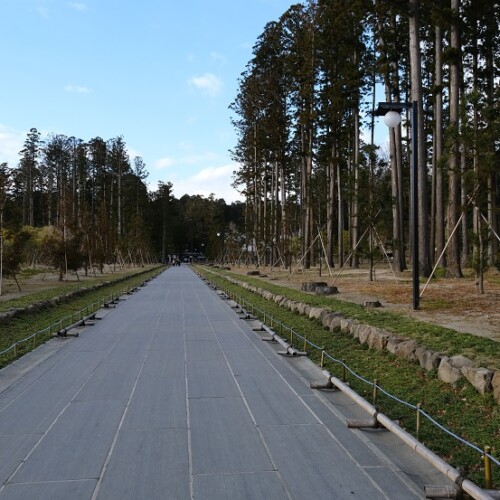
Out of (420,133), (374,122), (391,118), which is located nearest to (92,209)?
(374,122)

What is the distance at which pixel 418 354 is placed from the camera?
6.30 metres

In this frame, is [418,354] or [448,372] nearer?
[448,372]

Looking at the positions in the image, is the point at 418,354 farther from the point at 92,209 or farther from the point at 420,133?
the point at 92,209

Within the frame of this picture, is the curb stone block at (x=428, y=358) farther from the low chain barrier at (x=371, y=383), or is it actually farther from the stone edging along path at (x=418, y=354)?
the low chain barrier at (x=371, y=383)

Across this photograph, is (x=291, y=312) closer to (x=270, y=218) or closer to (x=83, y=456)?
(x=83, y=456)

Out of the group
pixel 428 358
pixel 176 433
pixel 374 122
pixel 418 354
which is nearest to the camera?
pixel 176 433

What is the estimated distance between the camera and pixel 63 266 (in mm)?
25672

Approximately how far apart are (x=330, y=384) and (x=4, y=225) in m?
15.7

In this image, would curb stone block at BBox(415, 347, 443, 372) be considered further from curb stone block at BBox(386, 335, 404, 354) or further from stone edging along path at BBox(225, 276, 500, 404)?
curb stone block at BBox(386, 335, 404, 354)

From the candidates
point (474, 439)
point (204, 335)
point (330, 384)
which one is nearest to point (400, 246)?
point (204, 335)

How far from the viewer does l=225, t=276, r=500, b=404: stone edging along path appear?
4.91 metres

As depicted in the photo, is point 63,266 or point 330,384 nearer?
point 330,384

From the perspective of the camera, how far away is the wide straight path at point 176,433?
3.28 m

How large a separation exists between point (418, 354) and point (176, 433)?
3338mm
